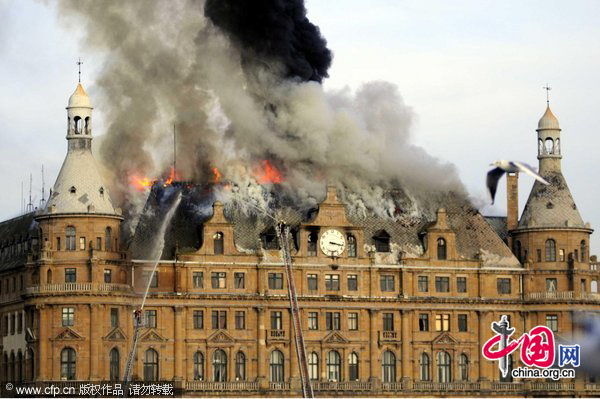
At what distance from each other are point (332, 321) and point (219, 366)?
464 inches

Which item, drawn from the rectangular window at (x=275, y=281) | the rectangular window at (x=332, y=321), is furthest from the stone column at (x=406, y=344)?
the rectangular window at (x=275, y=281)

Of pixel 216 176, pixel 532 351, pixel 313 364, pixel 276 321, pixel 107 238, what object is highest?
pixel 216 176

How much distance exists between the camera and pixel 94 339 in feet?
600

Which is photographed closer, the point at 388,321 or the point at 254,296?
the point at 254,296

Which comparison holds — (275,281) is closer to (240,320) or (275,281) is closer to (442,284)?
(240,320)

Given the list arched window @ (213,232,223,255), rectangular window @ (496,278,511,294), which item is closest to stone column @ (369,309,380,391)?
rectangular window @ (496,278,511,294)

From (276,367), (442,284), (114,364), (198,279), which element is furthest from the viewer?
(442,284)

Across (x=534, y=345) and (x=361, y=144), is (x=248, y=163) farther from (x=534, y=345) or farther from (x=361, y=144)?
(x=534, y=345)

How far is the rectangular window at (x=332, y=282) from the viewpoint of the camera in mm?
193750

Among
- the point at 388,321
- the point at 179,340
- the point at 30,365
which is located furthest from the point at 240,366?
the point at 30,365

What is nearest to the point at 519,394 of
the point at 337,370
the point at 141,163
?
the point at 337,370

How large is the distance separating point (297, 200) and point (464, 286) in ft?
58.2

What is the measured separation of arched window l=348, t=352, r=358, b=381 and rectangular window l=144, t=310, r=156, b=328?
738 inches

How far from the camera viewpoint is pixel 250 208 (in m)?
195
